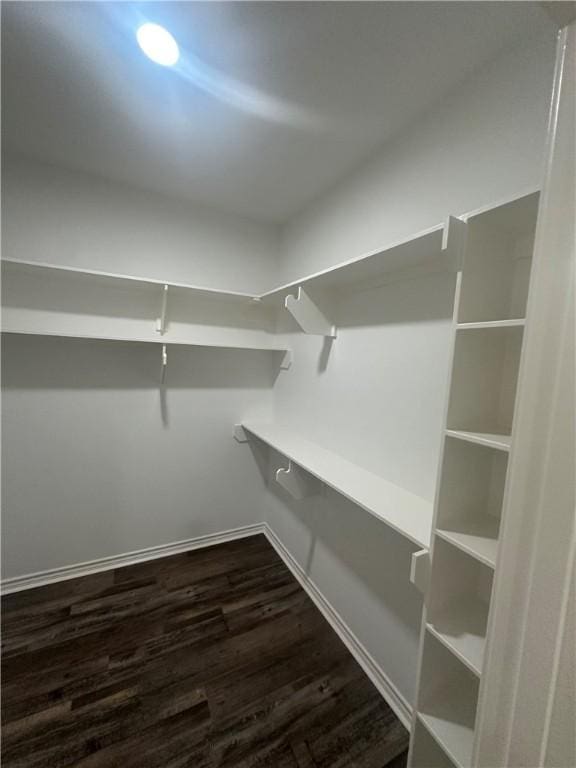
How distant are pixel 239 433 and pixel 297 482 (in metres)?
0.78

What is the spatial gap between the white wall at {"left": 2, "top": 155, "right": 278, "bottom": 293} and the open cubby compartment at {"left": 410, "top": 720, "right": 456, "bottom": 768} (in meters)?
2.44

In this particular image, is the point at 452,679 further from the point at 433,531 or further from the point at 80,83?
the point at 80,83

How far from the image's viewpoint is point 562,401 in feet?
1.56

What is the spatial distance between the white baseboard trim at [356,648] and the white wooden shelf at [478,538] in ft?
3.24

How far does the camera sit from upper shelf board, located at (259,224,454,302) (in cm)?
100

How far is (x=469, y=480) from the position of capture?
0.97m

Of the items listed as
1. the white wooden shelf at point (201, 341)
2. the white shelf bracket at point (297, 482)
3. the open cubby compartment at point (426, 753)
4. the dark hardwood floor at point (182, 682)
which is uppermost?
the white wooden shelf at point (201, 341)

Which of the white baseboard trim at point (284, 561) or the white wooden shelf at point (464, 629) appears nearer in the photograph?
the white wooden shelf at point (464, 629)

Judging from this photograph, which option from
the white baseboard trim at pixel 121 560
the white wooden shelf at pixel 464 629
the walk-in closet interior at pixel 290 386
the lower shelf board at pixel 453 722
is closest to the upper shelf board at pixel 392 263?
the walk-in closet interior at pixel 290 386

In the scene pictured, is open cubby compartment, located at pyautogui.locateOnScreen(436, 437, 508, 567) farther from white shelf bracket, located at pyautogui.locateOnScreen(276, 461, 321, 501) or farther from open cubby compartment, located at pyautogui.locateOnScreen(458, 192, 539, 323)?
white shelf bracket, located at pyautogui.locateOnScreen(276, 461, 321, 501)

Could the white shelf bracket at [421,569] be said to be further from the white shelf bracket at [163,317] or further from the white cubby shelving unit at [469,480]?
the white shelf bracket at [163,317]

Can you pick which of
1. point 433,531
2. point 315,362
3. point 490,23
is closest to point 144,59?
point 490,23

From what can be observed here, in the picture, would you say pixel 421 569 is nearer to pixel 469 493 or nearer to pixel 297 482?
pixel 469 493

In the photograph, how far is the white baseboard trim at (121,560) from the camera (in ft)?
6.21
